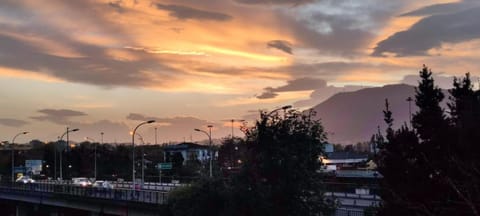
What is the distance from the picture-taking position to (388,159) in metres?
29.9

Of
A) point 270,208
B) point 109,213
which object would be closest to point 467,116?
point 270,208

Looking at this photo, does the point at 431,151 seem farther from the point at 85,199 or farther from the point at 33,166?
the point at 33,166

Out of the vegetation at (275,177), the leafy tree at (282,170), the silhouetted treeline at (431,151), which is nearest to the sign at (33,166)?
the vegetation at (275,177)

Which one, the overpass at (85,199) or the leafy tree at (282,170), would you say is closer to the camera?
the leafy tree at (282,170)

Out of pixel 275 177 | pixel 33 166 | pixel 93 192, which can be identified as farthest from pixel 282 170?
pixel 33 166

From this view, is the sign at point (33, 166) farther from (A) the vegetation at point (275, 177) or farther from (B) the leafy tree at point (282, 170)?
(B) the leafy tree at point (282, 170)

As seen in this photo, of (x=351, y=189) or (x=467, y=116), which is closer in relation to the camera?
(x=467, y=116)

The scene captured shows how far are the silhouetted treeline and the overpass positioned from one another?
1826 cm

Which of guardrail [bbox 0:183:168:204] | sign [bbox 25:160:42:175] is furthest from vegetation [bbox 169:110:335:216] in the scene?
sign [bbox 25:160:42:175]

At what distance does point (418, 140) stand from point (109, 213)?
46.6 meters

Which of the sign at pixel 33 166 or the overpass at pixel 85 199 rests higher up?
the sign at pixel 33 166

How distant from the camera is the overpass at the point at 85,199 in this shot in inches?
2237

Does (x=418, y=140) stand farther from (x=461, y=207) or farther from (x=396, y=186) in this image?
(x=461, y=207)

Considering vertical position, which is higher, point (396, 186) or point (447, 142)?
point (447, 142)
